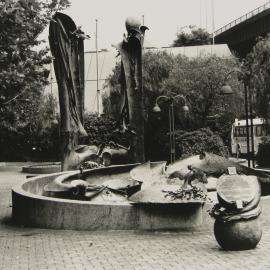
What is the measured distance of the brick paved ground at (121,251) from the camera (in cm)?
760

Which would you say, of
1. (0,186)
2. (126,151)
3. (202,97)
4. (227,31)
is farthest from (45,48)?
(227,31)

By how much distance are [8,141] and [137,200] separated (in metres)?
36.5

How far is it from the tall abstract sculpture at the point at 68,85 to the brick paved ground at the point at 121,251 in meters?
8.07

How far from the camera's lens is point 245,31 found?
48.5 meters

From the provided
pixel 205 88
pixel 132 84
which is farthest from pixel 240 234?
pixel 205 88

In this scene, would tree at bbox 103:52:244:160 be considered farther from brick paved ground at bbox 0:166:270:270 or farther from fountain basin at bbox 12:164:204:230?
brick paved ground at bbox 0:166:270:270

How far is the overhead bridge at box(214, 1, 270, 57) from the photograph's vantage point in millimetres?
44000

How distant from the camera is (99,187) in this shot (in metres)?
12.5

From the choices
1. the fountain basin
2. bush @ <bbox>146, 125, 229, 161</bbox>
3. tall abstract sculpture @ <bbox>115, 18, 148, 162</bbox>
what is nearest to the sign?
the fountain basin

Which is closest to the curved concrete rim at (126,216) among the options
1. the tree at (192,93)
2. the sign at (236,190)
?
the sign at (236,190)

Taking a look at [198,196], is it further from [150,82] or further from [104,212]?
[150,82]

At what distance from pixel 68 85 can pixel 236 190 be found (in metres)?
10.9

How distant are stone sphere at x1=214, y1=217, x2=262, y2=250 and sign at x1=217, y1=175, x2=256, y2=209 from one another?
250mm

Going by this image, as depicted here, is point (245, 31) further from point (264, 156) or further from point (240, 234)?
point (240, 234)
